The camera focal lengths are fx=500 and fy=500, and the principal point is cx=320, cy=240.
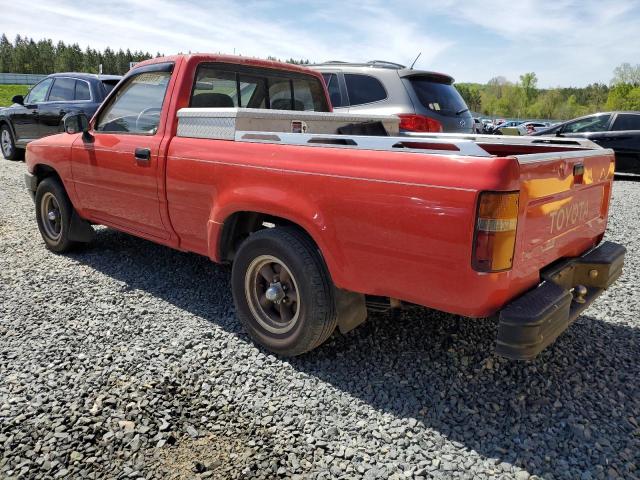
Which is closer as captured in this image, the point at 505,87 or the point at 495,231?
the point at 495,231

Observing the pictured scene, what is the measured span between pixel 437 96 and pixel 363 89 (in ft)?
3.25

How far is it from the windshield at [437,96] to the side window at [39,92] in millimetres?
7418

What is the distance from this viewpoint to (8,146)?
11.3 m

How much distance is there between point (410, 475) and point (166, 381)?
144 cm

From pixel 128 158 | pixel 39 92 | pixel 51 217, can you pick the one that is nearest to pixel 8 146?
pixel 39 92

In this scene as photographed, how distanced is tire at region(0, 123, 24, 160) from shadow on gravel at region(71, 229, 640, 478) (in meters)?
9.36

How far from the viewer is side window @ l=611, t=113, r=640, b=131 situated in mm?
11094

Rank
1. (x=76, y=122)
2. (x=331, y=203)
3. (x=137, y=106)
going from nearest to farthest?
(x=331, y=203), (x=137, y=106), (x=76, y=122)

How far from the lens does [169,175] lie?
3.54 meters

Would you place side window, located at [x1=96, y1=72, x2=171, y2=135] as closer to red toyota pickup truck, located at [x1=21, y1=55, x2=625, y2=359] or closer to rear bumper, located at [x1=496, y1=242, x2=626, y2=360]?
red toyota pickup truck, located at [x1=21, y1=55, x2=625, y2=359]

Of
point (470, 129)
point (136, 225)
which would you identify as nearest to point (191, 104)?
point (136, 225)

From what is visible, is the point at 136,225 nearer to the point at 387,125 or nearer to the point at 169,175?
the point at 169,175

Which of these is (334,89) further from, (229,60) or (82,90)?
(82,90)

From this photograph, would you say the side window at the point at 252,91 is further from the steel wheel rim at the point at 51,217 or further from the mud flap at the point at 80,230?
the steel wheel rim at the point at 51,217
